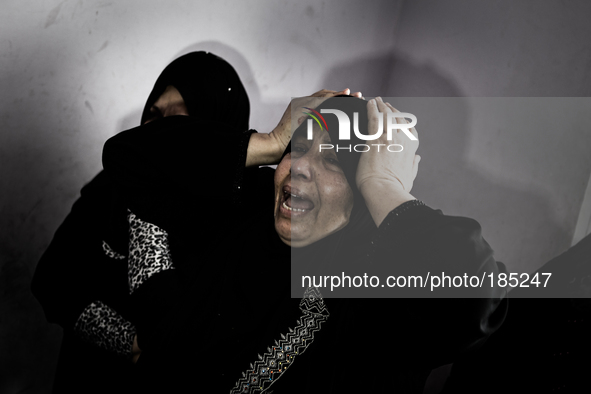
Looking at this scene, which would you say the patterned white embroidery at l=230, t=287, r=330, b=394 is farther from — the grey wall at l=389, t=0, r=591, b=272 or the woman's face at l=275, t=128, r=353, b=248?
the grey wall at l=389, t=0, r=591, b=272

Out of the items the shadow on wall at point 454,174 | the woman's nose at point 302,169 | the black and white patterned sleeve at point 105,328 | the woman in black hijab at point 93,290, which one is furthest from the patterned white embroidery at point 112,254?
the shadow on wall at point 454,174

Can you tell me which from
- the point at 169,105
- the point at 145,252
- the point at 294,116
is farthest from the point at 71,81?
the point at 294,116

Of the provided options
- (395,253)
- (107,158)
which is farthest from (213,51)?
(395,253)

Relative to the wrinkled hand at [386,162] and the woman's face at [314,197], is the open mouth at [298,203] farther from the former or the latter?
the wrinkled hand at [386,162]

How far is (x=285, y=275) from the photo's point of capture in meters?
0.83

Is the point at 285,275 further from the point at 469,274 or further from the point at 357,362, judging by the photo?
the point at 469,274

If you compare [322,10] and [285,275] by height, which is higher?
[322,10]

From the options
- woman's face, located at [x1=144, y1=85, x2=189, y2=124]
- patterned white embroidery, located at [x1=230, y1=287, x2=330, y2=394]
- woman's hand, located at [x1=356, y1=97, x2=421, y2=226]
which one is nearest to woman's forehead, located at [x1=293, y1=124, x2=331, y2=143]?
woman's hand, located at [x1=356, y1=97, x2=421, y2=226]

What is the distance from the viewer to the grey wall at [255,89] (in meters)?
1.18

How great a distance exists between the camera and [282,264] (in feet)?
2.79

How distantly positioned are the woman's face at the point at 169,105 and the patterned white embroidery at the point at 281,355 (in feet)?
2.67

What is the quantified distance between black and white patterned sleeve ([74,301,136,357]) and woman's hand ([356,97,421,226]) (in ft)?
2.16

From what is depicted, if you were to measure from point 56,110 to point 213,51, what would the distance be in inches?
23.6

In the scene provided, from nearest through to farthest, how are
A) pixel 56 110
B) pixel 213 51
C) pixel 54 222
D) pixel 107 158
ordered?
1. pixel 107 158
2. pixel 56 110
3. pixel 54 222
4. pixel 213 51
